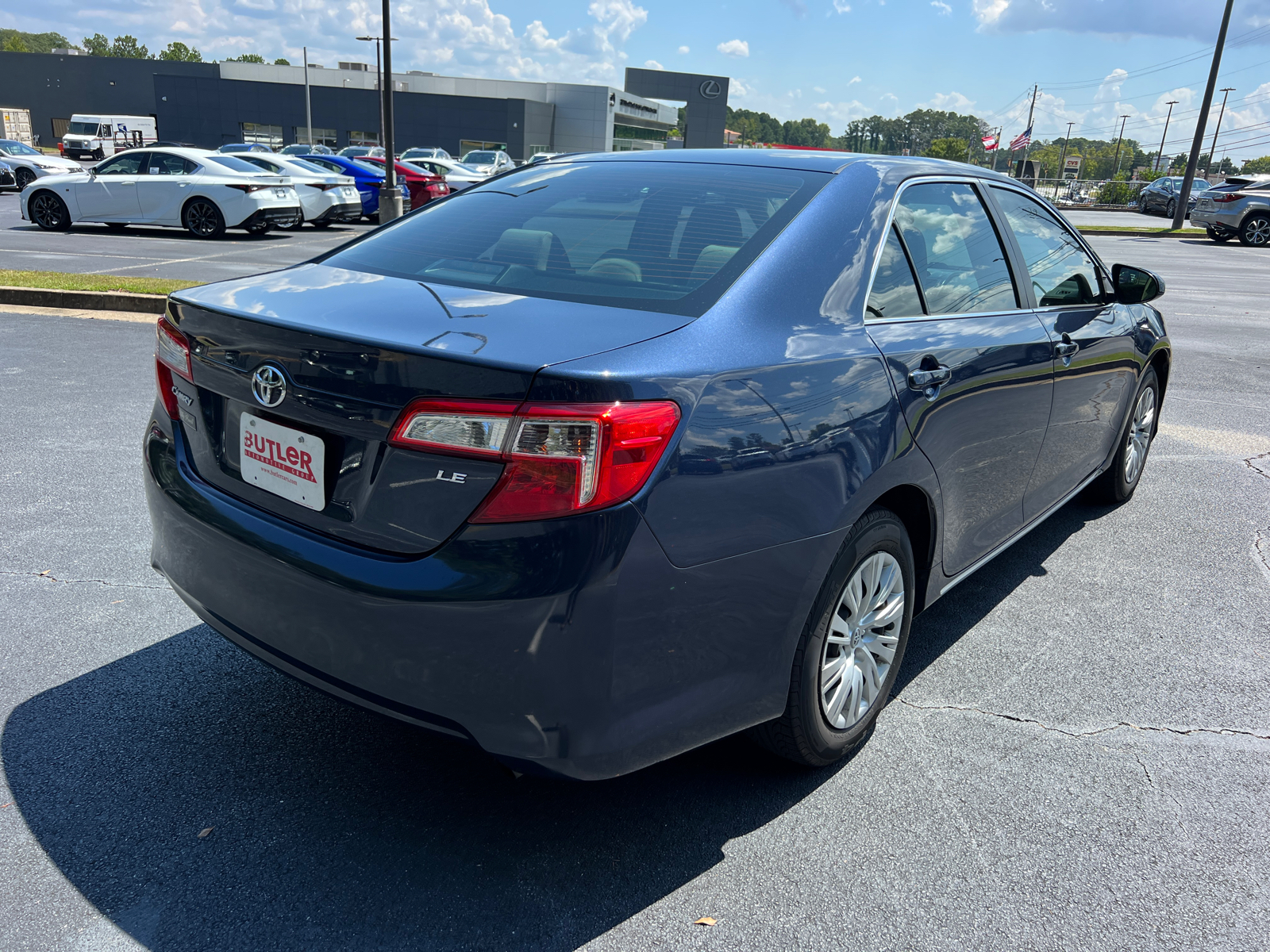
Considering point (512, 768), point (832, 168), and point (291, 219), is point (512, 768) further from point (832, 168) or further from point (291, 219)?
point (291, 219)

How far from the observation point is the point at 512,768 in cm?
Result: 207

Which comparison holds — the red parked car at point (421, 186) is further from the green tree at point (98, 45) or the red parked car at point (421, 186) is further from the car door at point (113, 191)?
the green tree at point (98, 45)

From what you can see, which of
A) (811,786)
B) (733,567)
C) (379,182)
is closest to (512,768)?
(733,567)

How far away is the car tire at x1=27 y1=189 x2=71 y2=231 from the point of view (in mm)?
16938

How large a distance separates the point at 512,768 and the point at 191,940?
2.53 feet

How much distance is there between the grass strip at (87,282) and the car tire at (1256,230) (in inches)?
1111

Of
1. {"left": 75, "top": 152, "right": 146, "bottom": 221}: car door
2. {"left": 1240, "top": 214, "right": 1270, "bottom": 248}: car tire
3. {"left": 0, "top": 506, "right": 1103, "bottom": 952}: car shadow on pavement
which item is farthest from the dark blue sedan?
{"left": 1240, "top": 214, "right": 1270, "bottom": 248}: car tire

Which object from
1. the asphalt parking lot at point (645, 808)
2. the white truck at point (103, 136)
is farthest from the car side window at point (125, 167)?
the white truck at point (103, 136)

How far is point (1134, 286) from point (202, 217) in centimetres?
1634

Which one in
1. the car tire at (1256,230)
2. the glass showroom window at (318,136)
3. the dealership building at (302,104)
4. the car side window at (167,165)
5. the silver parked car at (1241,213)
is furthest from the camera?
the glass showroom window at (318,136)

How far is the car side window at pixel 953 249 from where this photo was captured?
3.01m

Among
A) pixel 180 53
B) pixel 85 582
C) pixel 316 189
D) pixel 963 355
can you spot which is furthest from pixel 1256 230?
pixel 180 53

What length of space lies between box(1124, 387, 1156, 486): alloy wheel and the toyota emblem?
4.39 metres

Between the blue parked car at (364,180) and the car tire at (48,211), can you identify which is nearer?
the car tire at (48,211)
